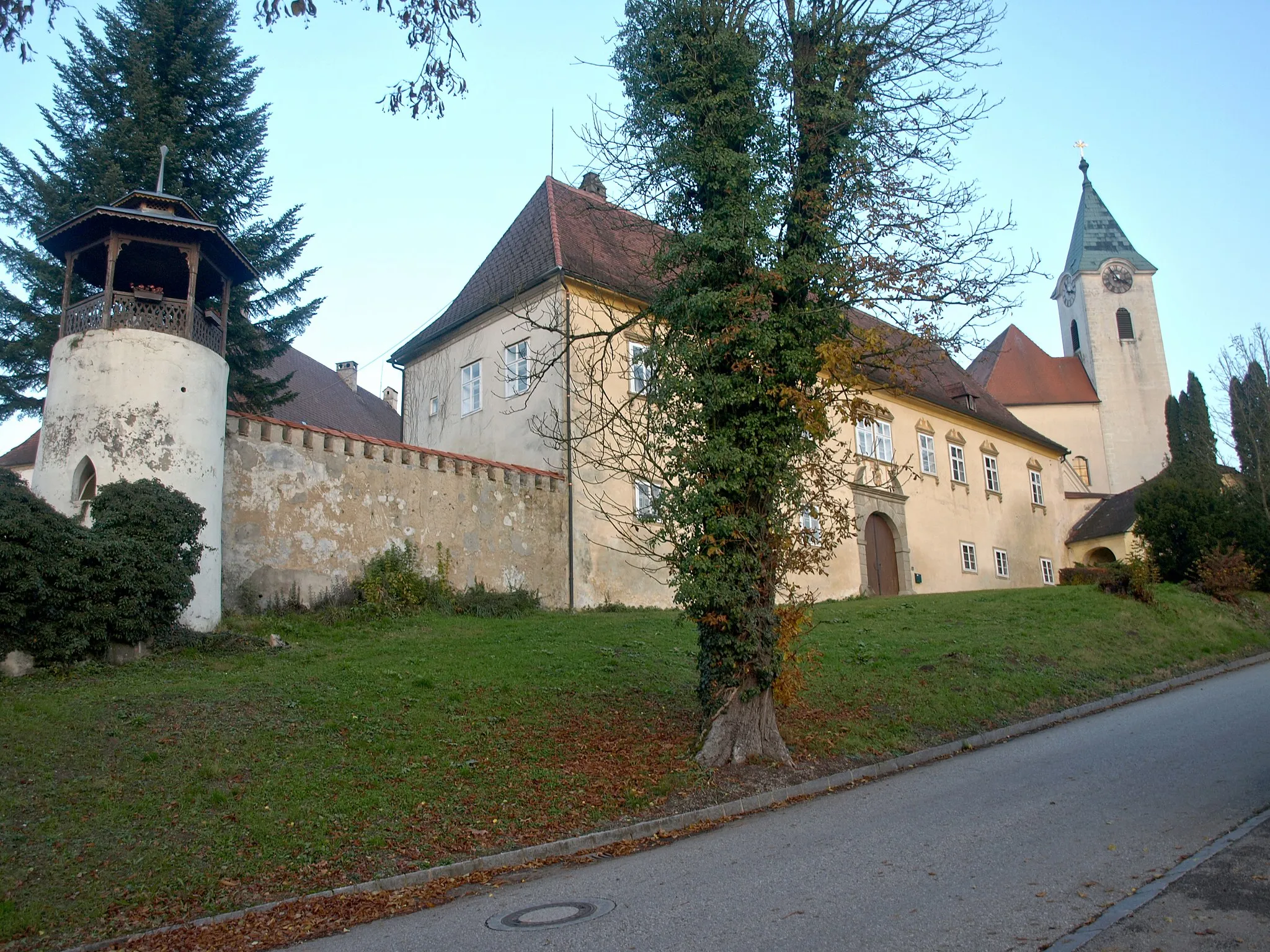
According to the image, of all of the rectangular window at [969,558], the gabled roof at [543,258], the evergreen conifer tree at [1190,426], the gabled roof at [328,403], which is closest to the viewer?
the gabled roof at [543,258]

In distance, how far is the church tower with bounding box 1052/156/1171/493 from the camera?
4891 cm

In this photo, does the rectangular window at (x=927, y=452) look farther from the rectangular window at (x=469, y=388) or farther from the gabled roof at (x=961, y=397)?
the rectangular window at (x=469, y=388)

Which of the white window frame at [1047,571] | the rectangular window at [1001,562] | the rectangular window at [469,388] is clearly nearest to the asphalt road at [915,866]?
the rectangular window at [469,388]

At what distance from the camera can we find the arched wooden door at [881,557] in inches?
1144

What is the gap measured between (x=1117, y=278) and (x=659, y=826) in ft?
176

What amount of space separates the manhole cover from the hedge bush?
27.6ft

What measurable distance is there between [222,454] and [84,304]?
3122mm

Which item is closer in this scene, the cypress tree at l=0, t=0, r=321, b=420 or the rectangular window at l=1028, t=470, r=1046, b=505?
the cypress tree at l=0, t=0, r=321, b=420

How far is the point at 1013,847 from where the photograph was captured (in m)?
7.02

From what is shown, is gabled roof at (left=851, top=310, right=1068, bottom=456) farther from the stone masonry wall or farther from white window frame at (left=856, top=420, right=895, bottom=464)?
the stone masonry wall

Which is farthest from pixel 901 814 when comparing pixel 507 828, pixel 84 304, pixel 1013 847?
pixel 84 304

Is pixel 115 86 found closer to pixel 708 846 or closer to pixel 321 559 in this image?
pixel 321 559

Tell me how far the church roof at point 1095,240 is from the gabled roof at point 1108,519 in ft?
62.7

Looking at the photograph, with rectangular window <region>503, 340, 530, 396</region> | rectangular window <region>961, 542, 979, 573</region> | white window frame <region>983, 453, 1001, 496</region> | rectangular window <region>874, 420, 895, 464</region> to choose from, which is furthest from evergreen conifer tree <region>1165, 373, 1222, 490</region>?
rectangular window <region>503, 340, 530, 396</region>
